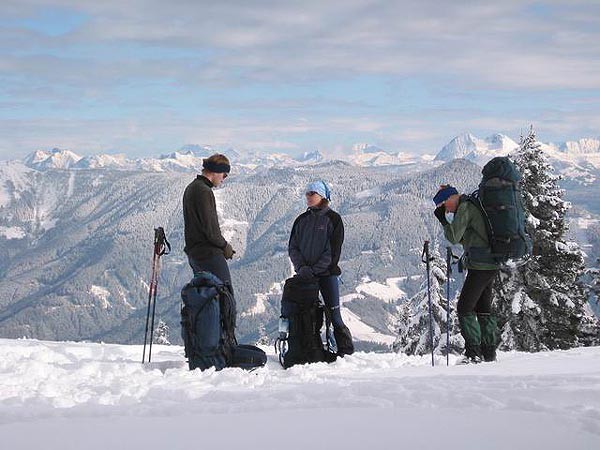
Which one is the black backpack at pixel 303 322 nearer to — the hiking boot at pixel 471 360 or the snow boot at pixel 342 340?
the snow boot at pixel 342 340

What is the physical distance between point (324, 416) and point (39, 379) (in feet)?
16.0

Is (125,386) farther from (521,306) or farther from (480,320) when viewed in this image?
(521,306)

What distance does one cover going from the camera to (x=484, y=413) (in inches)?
168

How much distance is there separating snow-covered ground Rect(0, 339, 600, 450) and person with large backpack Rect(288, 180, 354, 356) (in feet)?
9.02

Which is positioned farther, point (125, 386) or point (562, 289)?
point (562, 289)

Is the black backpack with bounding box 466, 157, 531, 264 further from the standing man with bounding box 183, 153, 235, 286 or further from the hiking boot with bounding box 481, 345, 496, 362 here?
the standing man with bounding box 183, 153, 235, 286

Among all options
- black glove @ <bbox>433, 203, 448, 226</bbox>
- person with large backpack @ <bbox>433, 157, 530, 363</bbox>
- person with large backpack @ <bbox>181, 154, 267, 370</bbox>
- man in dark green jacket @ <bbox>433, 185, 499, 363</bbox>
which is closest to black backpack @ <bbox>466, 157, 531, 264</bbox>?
person with large backpack @ <bbox>433, 157, 530, 363</bbox>

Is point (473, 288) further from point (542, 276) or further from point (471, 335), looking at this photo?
point (542, 276)

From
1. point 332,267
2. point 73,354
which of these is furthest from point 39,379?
point 332,267

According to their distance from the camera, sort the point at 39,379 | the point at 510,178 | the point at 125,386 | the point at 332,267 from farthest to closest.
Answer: the point at 332,267 < the point at 510,178 < the point at 39,379 < the point at 125,386

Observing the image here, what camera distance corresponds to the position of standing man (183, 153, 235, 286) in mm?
9266

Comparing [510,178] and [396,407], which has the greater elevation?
[510,178]

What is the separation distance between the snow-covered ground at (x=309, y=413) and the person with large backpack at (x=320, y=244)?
275 cm

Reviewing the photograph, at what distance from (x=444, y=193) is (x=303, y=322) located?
2838mm
